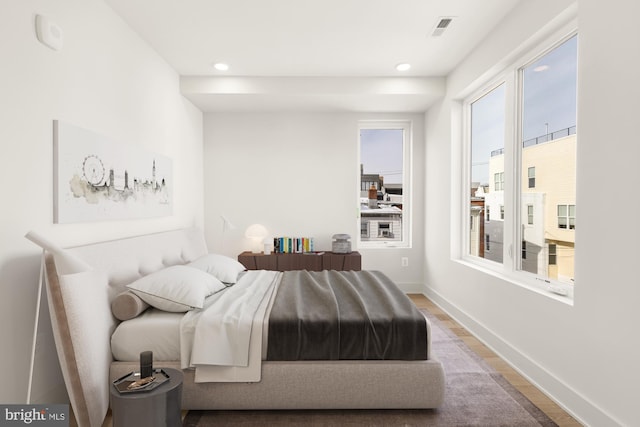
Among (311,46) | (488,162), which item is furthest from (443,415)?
(311,46)

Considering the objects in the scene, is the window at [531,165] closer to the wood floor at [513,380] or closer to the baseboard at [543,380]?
the baseboard at [543,380]

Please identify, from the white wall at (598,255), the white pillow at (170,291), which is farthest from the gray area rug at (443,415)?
the white pillow at (170,291)

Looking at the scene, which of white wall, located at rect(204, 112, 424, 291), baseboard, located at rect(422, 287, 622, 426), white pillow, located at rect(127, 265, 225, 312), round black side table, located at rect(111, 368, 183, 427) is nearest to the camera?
round black side table, located at rect(111, 368, 183, 427)

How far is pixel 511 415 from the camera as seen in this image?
6.71ft

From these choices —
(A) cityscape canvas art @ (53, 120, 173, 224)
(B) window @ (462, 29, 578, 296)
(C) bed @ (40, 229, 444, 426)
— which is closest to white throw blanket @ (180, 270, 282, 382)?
(C) bed @ (40, 229, 444, 426)

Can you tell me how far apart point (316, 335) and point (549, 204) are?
6.00ft

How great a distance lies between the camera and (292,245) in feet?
14.8

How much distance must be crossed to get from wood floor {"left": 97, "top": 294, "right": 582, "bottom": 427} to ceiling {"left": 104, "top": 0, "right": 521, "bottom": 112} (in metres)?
2.55

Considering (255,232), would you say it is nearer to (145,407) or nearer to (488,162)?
(488,162)

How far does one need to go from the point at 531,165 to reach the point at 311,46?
211cm

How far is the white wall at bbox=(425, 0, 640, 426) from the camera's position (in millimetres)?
1674

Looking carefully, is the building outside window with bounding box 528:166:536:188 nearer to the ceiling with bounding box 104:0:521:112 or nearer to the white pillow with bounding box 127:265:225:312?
the ceiling with bounding box 104:0:521:112

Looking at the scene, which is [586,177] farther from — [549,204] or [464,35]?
[464,35]

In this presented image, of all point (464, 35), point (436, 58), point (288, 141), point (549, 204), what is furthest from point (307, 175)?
point (549, 204)
